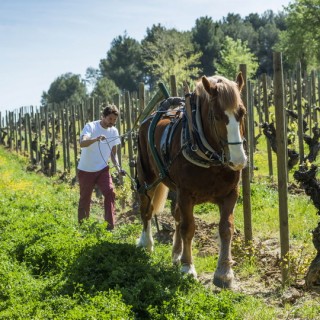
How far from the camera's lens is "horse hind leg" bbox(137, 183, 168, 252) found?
7215 millimetres

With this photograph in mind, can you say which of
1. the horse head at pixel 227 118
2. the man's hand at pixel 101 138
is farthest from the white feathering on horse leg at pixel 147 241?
the horse head at pixel 227 118

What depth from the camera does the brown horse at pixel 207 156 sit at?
5129 mm

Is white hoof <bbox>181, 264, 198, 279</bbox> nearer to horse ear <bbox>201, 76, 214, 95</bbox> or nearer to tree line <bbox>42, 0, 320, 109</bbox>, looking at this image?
horse ear <bbox>201, 76, 214, 95</bbox>

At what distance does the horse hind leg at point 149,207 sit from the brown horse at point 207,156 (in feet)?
3.10

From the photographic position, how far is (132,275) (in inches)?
216

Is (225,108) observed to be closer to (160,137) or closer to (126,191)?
(160,137)

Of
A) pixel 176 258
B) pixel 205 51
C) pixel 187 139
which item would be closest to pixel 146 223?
pixel 176 258

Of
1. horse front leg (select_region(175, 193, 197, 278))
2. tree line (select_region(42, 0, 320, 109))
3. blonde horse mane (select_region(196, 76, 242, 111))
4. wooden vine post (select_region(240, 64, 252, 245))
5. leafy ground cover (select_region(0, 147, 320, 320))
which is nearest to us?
leafy ground cover (select_region(0, 147, 320, 320))

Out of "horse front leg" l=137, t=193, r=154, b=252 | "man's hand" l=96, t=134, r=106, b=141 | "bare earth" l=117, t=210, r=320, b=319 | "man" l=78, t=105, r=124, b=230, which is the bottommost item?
"bare earth" l=117, t=210, r=320, b=319

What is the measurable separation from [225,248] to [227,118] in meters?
1.34

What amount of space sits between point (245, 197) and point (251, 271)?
85 cm

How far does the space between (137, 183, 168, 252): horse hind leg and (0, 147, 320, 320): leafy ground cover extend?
22 cm

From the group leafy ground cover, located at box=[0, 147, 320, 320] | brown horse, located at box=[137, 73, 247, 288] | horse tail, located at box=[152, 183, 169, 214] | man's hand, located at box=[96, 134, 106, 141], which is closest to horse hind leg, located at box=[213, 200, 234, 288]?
brown horse, located at box=[137, 73, 247, 288]

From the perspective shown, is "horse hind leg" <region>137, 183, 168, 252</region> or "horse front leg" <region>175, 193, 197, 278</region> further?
"horse hind leg" <region>137, 183, 168, 252</region>
